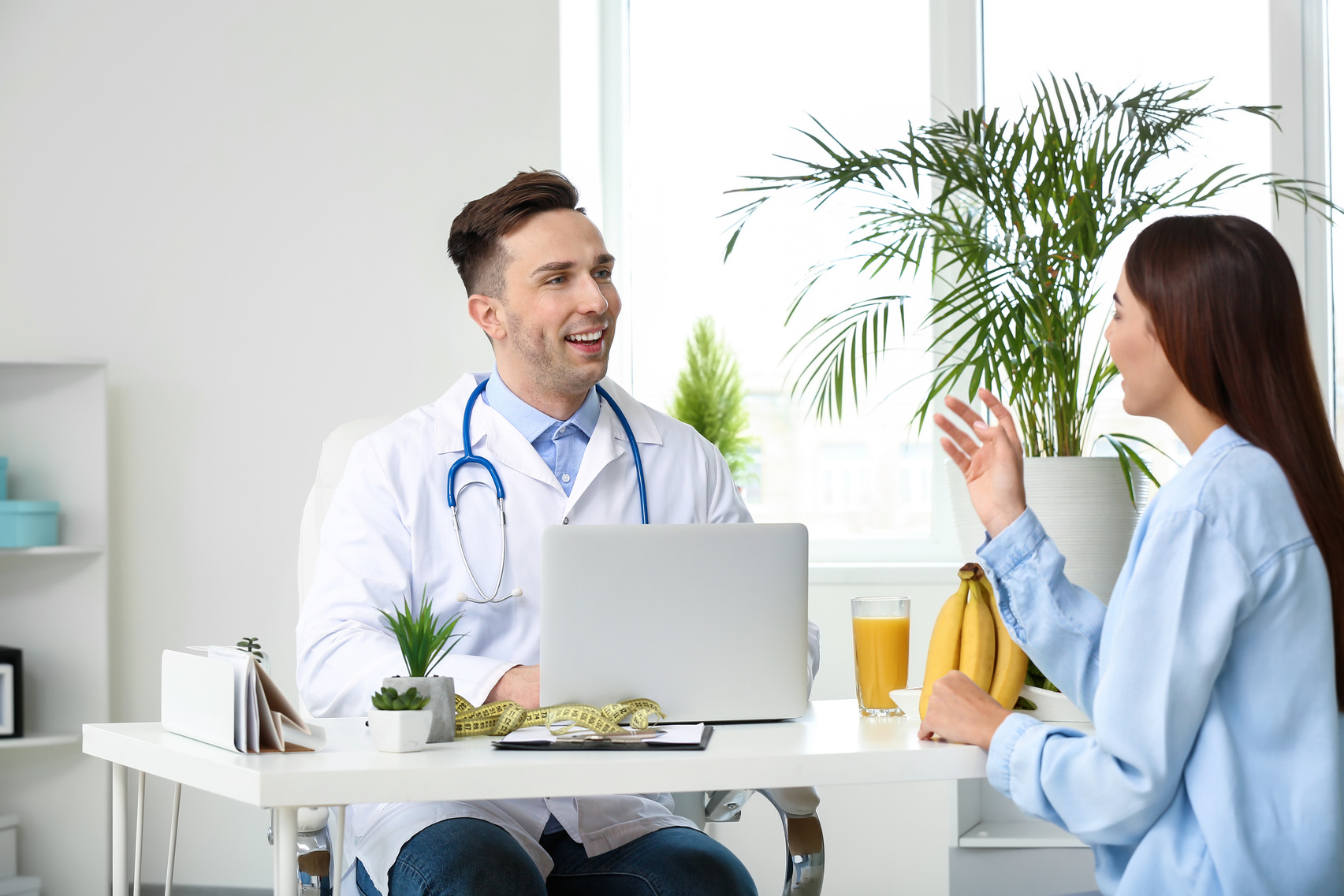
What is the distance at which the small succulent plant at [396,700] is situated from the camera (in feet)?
3.79

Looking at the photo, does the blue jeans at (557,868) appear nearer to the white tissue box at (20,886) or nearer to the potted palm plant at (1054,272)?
the potted palm plant at (1054,272)

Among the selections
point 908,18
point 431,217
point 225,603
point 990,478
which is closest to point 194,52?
point 431,217

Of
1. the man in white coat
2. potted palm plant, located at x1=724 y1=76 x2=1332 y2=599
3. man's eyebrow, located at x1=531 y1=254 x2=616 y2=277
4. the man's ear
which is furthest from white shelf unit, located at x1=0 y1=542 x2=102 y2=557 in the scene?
potted palm plant, located at x1=724 y1=76 x2=1332 y2=599

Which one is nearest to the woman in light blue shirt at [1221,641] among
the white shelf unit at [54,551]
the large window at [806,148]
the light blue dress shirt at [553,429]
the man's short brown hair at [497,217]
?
the light blue dress shirt at [553,429]

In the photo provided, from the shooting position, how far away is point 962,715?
1.20m

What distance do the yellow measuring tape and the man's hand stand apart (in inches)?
3.5

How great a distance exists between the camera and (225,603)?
9.94 ft

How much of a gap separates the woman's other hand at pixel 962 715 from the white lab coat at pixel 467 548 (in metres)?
0.46

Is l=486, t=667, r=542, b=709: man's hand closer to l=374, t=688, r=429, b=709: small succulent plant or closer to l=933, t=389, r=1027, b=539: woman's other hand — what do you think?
l=374, t=688, r=429, b=709: small succulent plant

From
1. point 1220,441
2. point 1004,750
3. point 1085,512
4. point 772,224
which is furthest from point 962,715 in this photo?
point 772,224

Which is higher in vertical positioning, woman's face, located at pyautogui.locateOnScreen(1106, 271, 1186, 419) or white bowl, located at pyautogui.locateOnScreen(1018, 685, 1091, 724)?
woman's face, located at pyautogui.locateOnScreen(1106, 271, 1186, 419)

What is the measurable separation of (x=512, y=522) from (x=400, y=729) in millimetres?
630

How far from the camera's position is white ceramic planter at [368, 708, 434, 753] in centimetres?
114

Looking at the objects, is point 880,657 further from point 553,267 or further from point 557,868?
point 553,267
